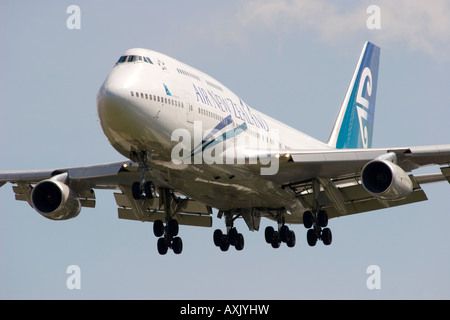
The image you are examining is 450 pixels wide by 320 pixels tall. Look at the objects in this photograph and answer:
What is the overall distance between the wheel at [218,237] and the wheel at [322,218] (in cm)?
462

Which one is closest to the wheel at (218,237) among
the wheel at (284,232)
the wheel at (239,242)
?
the wheel at (239,242)

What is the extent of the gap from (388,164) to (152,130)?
8414mm

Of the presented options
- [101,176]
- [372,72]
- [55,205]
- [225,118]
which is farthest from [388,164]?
[372,72]

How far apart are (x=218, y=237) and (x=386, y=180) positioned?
1002 centimetres

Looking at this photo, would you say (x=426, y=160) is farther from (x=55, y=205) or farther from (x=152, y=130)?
(x=55, y=205)

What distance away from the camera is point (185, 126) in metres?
28.2

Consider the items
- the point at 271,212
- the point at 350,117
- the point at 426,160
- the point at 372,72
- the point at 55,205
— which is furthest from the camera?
the point at 372,72

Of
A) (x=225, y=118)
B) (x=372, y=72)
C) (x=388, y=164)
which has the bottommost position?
(x=388, y=164)

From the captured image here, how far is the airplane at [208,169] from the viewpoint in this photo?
27359 millimetres

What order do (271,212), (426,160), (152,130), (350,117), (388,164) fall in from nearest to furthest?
(152,130) < (388,164) < (426,160) < (271,212) < (350,117)

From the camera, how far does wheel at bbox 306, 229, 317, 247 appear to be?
3578cm

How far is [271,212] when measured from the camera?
1453 inches

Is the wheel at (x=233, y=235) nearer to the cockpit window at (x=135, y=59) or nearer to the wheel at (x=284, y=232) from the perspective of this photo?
the wheel at (x=284, y=232)

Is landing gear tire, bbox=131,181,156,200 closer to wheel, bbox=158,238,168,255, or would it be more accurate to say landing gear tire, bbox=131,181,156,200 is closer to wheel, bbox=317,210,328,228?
wheel, bbox=158,238,168,255
